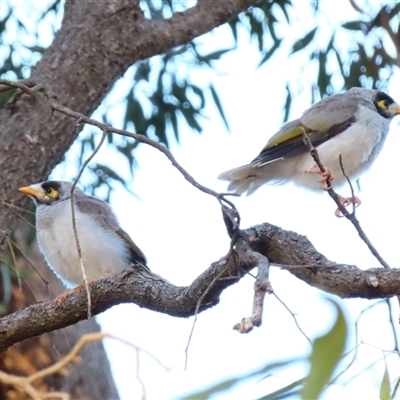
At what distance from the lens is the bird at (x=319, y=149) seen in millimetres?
5258

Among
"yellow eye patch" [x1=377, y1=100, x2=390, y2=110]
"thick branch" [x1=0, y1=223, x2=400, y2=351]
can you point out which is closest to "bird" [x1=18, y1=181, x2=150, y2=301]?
"thick branch" [x1=0, y1=223, x2=400, y2=351]

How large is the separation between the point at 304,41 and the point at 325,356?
542 cm

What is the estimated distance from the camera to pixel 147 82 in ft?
22.7

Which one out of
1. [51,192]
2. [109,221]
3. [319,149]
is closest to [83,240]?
[109,221]

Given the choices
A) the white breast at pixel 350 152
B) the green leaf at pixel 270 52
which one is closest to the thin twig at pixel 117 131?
the white breast at pixel 350 152

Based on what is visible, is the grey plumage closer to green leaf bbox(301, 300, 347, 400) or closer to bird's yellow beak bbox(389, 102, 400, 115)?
bird's yellow beak bbox(389, 102, 400, 115)

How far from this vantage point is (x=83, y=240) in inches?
184

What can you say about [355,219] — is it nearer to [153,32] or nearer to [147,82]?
[153,32]

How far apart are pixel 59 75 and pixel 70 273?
114 cm

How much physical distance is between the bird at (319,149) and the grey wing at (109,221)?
2.47 feet

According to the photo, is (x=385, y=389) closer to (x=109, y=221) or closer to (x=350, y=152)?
(x=109, y=221)

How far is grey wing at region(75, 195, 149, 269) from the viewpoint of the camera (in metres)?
4.84

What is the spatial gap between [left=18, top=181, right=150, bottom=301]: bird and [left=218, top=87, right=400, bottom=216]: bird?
804 mm

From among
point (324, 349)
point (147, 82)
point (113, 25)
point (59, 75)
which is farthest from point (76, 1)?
point (324, 349)
